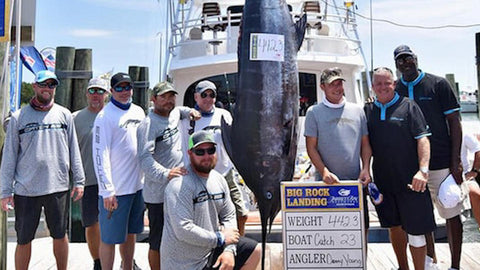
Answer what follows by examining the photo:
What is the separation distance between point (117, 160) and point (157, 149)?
0.30 m

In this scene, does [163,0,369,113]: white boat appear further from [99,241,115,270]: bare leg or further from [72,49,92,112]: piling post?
[99,241,115,270]: bare leg

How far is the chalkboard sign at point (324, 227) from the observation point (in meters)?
2.35

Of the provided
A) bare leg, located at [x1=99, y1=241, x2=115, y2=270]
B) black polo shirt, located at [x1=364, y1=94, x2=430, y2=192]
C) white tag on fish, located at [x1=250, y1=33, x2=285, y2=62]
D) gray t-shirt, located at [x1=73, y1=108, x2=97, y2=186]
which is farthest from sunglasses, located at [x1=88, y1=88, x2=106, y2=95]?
black polo shirt, located at [x1=364, y1=94, x2=430, y2=192]

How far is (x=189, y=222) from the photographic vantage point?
1.98 m

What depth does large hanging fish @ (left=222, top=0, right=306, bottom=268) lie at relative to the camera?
2.02 m

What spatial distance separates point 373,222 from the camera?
4438mm

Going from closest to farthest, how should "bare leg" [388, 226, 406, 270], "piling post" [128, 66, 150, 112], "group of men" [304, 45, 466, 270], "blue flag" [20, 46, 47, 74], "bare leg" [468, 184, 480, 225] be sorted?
"group of men" [304, 45, 466, 270] → "bare leg" [388, 226, 406, 270] → "bare leg" [468, 184, 480, 225] → "piling post" [128, 66, 150, 112] → "blue flag" [20, 46, 47, 74]

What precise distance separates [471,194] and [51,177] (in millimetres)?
2625

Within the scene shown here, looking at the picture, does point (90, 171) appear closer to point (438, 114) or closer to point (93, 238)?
point (93, 238)

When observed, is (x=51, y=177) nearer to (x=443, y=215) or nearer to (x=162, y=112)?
(x=162, y=112)

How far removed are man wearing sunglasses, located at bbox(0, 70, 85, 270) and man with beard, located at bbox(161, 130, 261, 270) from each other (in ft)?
3.06

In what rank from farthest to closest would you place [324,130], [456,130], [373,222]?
[373,222] < [456,130] < [324,130]

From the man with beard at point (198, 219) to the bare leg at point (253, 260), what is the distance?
0.30ft

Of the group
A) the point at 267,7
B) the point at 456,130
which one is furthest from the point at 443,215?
the point at 267,7
